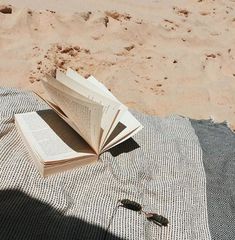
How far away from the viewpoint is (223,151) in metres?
1.94

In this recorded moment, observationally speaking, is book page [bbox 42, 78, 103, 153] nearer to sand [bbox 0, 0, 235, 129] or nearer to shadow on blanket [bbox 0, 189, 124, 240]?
shadow on blanket [bbox 0, 189, 124, 240]

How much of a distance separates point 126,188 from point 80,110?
0.29 m

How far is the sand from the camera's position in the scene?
2736mm

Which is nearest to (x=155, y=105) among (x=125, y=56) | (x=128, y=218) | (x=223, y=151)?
(x=125, y=56)

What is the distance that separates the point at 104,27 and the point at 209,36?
774 millimetres

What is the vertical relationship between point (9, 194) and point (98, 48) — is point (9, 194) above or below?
above

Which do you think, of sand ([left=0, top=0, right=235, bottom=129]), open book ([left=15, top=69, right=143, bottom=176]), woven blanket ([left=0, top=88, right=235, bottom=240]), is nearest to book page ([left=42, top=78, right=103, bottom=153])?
open book ([left=15, top=69, right=143, bottom=176])

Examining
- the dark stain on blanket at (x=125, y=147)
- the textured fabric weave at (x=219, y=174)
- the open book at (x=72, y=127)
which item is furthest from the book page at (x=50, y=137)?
the textured fabric weave at (x=219, y=174)

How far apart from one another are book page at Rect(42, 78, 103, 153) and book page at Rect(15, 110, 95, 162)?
54 mm

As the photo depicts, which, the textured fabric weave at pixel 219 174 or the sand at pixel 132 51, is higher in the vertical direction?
the textured fabric weave at pixel 219 174

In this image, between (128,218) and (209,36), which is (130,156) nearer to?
(128,218)

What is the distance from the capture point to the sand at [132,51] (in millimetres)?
2736

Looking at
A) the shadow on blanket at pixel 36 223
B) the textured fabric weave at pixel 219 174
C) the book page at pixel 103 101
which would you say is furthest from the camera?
the book page at pixel 103 101

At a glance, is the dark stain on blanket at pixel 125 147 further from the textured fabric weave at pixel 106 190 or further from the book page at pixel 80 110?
the book page at pixel 80 110
